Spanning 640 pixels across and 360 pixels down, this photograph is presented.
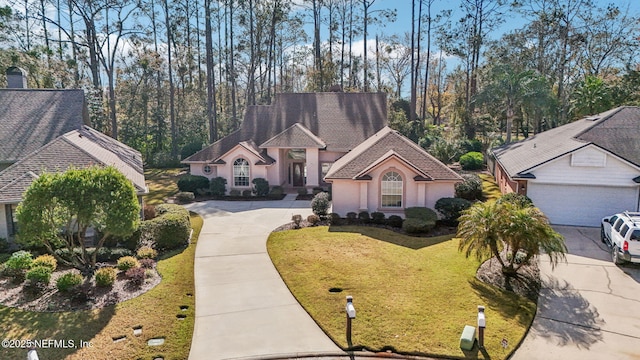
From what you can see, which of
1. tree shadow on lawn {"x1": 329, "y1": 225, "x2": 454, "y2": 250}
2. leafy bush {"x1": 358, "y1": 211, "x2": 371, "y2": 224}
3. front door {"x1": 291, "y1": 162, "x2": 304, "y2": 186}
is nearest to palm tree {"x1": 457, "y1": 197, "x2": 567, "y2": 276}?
tree shadow on lawn {"x1": 329, "y1": 225, "x2": 454, "y2": 250}

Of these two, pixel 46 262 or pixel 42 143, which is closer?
pixel 46 262

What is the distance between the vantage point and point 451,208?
2059 cm

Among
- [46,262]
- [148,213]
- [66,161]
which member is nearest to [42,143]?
[66,161]

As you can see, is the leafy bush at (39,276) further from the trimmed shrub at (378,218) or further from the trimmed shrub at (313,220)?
the trimmed shrub at (378,218)

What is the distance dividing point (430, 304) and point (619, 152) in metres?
16.1

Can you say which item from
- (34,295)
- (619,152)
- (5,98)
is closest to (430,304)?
(34,295)

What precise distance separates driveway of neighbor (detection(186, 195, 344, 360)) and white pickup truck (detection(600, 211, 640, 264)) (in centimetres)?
1160

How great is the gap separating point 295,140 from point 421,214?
12294 mm

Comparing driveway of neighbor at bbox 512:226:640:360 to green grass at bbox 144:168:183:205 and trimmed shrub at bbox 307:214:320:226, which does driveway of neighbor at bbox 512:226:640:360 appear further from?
green grass at bbox 144:168:183:205

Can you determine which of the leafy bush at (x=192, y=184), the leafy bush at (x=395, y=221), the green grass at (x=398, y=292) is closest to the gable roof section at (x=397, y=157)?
the leafy bush at (x=395, y=221)

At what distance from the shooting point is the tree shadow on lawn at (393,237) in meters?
17.9

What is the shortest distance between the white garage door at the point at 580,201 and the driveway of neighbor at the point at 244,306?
545 inches

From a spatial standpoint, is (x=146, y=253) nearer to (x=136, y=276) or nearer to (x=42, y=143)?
(x=136, y=276)

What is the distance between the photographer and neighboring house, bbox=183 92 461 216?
21531 millimetres
